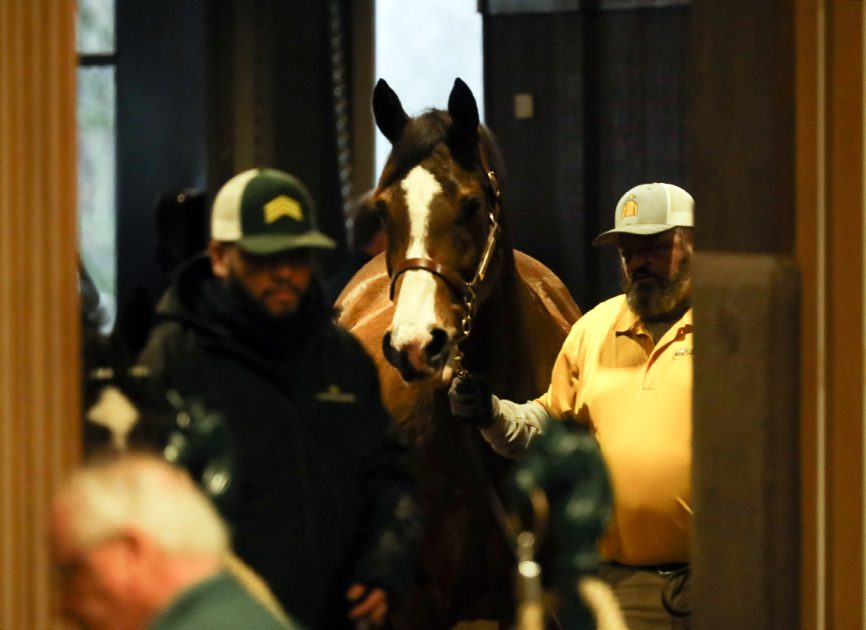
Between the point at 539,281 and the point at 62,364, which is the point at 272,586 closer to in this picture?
the point at 62,364

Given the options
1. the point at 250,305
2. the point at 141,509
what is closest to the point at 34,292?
the point at 250,305

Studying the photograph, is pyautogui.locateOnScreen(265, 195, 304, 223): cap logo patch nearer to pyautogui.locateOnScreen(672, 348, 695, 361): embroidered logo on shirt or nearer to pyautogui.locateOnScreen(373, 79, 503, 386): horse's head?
pyautogui.locateOnScreen(373, 79, 503, 386): horse's head

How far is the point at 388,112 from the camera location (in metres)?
4.86

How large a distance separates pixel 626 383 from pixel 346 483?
1314 millimetres

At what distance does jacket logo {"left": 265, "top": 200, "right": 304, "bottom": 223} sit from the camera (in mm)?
3377

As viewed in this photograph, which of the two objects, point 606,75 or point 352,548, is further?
point 606,75

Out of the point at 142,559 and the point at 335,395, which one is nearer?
the point at 142,559

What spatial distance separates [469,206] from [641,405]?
698 mm

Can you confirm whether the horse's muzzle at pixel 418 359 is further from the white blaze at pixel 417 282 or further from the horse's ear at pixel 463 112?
the horse's ear at pixel 463 112

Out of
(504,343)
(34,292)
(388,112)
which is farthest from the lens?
(504,343)

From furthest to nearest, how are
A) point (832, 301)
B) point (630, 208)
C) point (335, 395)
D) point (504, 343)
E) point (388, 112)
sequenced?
1. point (504, 343)
2. point (388, 112)
3. point (630, 208)
4. point (832, 301)
5. point (335, 395)

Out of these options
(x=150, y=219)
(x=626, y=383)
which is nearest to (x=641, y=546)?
(x=626, y=383)

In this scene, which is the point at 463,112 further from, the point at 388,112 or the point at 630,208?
the point at 630,208

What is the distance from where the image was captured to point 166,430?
3217mm
